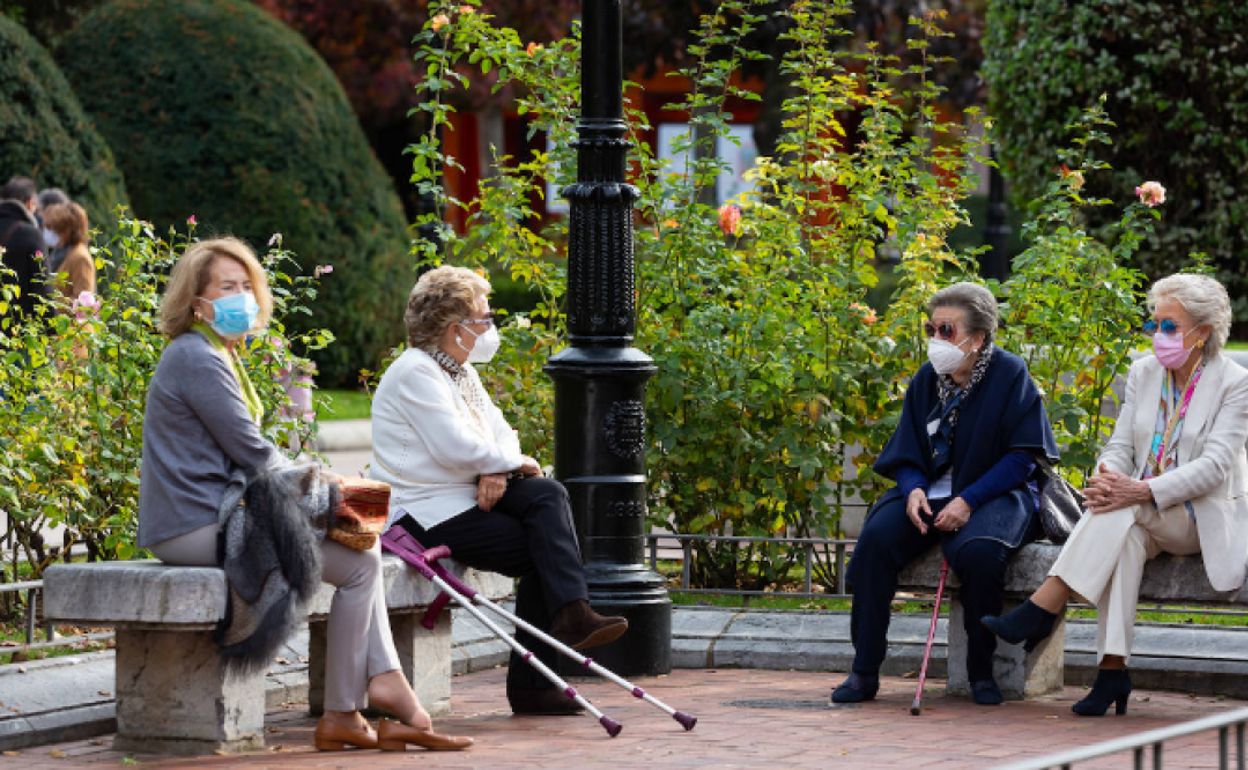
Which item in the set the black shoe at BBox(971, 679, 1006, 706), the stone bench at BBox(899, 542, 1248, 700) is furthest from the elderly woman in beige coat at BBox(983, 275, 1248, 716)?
the black shoe at BBox(971, 679, 1006, 706)

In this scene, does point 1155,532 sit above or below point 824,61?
below

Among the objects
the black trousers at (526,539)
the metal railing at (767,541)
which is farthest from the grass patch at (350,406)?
the black trousers at (526,539)

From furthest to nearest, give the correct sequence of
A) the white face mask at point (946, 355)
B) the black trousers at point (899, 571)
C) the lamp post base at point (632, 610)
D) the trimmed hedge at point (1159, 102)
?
the trimmed hedge at point (1159, 102), the lamp post base at point (632, 610), the white face mask at point (946, 355), the black trousers at point (899, 571)

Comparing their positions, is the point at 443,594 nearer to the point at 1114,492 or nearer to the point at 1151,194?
the point at 1114,492

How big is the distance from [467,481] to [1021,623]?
1.92 meters

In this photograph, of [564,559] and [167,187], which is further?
[167,187]

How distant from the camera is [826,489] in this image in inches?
335

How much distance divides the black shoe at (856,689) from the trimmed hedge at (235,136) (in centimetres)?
1278

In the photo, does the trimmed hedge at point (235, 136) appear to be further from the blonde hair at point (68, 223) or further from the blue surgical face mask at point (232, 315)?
the blue surgical face mask at point (232, 315)

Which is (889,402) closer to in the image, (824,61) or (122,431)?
(824,61)

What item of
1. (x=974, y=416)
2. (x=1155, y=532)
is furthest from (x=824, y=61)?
(x=1155, y=532)

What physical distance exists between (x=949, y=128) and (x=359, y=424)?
8.85 m

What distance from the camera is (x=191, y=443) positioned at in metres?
5.76

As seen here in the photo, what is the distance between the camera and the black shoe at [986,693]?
6801mm
